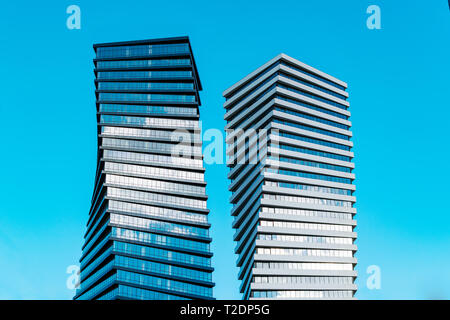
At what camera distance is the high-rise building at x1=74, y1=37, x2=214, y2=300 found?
176m

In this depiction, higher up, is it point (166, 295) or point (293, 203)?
point (293, 203)

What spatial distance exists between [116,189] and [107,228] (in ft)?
39.3

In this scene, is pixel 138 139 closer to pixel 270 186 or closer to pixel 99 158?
pixel 99 158

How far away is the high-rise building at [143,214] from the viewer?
6944 inches

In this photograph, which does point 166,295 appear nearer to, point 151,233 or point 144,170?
point 151,233

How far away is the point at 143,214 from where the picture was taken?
185 metres
